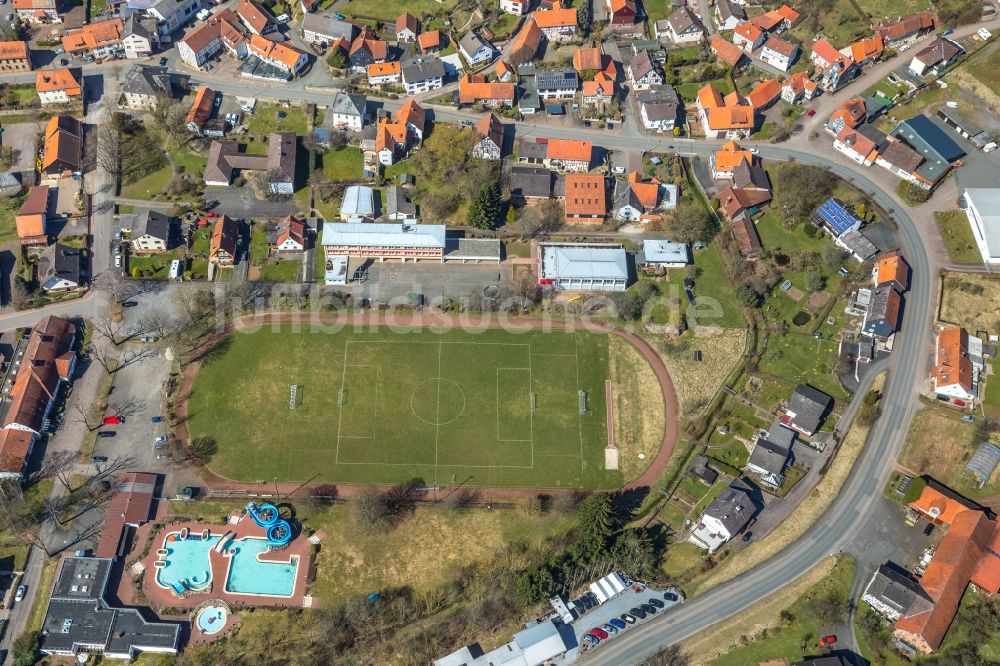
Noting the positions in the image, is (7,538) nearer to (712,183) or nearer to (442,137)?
(442,137)

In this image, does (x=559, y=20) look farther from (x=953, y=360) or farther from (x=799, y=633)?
(x=799, y=633)

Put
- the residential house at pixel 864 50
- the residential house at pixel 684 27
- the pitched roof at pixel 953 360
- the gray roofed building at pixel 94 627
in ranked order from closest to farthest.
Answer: the gray roofed building at pixel 94 627
the pitched roof at pixel 953 360
the residential house at pixel 864 50
the residential house at pixel 684 27

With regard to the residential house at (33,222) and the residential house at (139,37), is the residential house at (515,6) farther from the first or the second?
the residential house at (33,222)

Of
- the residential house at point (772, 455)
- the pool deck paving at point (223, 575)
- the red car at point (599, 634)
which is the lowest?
the pool deck paving at point (223, 575)

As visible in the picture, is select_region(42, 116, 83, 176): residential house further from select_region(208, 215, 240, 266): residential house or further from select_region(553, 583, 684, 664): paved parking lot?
select_region(553, 583, 684, 664): paved parking lot

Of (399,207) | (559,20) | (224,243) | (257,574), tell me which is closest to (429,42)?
(559,20)

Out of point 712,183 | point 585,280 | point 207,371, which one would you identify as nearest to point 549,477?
point 585,280

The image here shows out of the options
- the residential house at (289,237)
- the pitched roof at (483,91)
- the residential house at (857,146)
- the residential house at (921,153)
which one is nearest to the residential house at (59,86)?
the residential house at (289,237)
